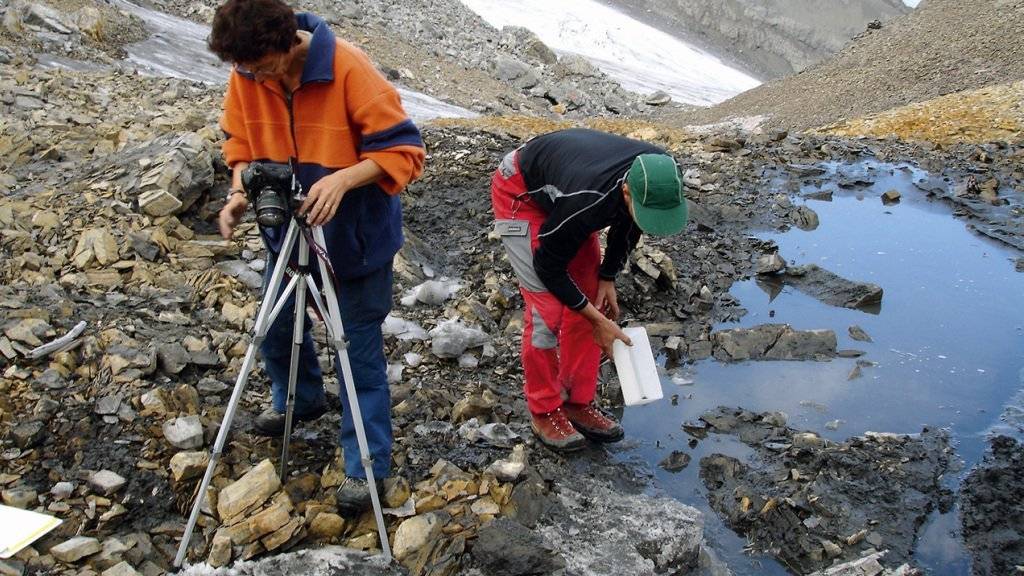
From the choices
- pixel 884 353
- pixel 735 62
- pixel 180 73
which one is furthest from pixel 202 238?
pixel 735 62

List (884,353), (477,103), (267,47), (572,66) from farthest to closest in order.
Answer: (572,66) → (477,103) → (884,353) → (267,47)

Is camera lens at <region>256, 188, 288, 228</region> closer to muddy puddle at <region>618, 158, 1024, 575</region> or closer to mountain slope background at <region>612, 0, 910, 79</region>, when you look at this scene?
muddy puddle at <region>618, 158, 1024, 575</region>

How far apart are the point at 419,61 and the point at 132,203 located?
18.1 m

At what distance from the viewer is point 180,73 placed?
15.7 meters

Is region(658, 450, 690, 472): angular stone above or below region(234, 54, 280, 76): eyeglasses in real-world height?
below

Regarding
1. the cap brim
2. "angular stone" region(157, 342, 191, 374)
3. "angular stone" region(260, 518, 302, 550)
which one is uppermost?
the cap brim

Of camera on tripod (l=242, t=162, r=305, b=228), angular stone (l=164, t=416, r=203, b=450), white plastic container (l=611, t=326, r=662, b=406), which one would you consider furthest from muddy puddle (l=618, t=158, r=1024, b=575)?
camera on tripod (l=242, t=162, r=305, b=228)

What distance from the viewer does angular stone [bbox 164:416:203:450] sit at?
3.04m

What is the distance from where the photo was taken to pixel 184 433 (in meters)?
3.06

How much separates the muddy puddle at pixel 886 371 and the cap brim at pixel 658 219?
139 centimetres

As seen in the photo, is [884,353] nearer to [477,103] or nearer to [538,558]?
[538,558]

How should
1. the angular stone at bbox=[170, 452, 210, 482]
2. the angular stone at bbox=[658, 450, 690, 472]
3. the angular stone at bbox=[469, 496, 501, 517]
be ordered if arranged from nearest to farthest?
the angular stone at bbox=[170, 452, 210, 482], the angular stone at bbox=[469, 496, 501, 517], the angular stone at bbox=[658, 450, 690, 472]

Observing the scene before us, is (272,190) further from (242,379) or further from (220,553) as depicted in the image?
(220,553)

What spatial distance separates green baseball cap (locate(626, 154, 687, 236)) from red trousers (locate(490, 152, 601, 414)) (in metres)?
0.58
